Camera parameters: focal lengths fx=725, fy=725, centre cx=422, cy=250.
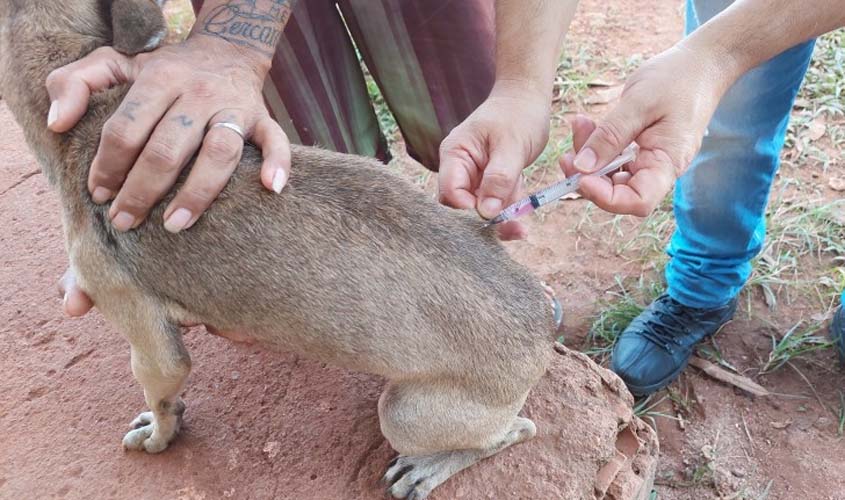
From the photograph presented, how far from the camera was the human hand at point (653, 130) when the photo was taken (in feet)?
8.34

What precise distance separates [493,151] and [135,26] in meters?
1.45

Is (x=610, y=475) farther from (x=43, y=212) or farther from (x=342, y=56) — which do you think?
(x=43, y=212)

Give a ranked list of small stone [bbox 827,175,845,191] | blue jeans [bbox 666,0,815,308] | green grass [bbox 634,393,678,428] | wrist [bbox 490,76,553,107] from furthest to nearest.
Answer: small stone [bbox 827,175,845,191], green grass [bbox 634,393,678,428], blue jeans [bbox 666,0,815,308], wrist [bbox 490,76,553,107]

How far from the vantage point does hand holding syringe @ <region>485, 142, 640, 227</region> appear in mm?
2729

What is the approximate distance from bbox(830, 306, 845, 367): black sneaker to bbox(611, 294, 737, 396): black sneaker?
590mm

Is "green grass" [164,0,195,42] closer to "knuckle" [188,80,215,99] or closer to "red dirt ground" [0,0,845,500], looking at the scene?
"red dirt ground" [0,0,845,500]

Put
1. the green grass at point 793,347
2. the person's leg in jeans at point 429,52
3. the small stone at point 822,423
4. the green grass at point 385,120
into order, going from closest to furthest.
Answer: the person's leg in jeans at point 429,52, the small stone at point 822,423, the green grass at point 793,347, the green grass at point 385,120

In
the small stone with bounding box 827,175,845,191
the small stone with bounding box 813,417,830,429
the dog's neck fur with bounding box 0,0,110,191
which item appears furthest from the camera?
the small stone with bounding box 827,175,845,191

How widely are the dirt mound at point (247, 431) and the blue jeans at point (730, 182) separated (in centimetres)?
120

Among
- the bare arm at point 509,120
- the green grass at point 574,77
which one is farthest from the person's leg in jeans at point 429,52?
the green grass at point 574,77

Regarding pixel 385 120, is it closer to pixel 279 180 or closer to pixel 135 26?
pixel 135 26

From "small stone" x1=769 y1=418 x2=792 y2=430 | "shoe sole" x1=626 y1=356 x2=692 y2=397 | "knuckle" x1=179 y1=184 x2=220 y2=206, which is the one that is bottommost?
"small stone" x1=769 y1=418 x2=792 y2=430

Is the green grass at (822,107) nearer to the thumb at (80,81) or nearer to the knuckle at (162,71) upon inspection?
the knuckle at (162,71)

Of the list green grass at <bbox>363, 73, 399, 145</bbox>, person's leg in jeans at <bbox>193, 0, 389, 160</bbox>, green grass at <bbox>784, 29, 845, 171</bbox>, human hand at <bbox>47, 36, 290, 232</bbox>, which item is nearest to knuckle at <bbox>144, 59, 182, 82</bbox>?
human hand at <bbox>47, 36, 290, 232</bbox>
